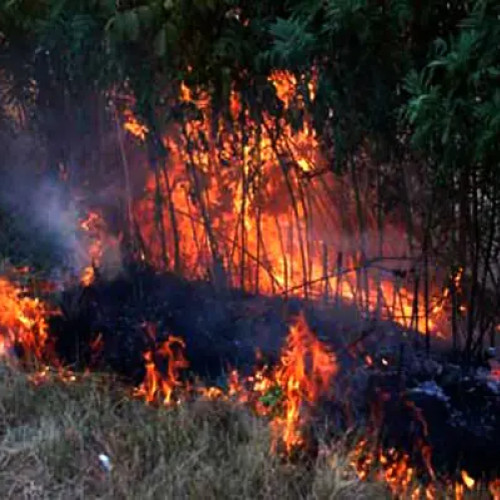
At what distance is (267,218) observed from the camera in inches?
207

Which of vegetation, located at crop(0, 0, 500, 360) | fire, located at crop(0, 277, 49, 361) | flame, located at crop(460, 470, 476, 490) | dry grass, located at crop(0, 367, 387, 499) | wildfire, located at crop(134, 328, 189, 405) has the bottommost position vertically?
flame, located at crop(460, 470, 476, 490)

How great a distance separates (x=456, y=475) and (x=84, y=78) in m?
3.32

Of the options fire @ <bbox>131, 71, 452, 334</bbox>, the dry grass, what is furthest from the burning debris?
fire @ <bbox>131, 71, 452, 334</bbox>

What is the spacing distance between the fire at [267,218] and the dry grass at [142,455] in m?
1.61

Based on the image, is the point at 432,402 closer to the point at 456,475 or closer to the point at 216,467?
the point at 456,475

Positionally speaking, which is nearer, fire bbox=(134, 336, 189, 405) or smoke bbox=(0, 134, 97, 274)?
fire bbox=(134, 336, 189, 405)

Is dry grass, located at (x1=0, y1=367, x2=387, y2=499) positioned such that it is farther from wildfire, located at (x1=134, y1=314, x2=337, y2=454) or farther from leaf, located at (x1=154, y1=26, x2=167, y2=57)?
leaf, located at (x1=154, y1=26, x2=167, y2=57)

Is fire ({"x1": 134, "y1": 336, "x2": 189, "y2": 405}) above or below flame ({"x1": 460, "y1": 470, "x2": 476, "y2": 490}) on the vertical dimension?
above

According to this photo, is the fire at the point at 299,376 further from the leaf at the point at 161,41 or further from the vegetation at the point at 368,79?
the leaf at the point at 161,41

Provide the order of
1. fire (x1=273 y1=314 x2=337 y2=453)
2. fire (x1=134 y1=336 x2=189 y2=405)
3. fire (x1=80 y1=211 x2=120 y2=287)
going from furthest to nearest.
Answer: fire (x1=80 y1=211 x2=120 y2=287) < fire (x1=134 y1=336 x2=189 y2=405) < fire (x1=273 y1=314 x2=337 y2=453)

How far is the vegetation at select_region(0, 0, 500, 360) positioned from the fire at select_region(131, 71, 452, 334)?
115 mm

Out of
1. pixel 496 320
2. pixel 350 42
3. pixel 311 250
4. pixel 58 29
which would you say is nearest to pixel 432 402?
pixel 496 320

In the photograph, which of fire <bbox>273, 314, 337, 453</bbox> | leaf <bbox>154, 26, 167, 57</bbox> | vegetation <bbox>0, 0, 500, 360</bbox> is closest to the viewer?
vegetation <bbox>0, 0, 500, 360</bbox>

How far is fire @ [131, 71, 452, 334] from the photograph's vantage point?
4758 mm
